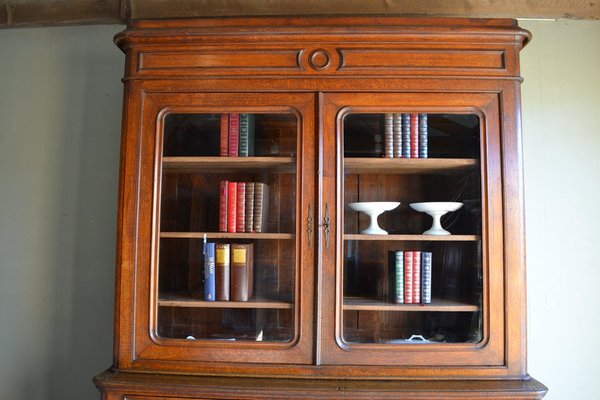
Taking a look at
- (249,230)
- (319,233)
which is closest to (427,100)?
(319,233)

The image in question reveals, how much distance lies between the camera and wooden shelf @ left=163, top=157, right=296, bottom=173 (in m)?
1.38

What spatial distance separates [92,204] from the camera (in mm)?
1793

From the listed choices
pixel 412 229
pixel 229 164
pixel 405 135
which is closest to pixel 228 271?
pixel 229 164

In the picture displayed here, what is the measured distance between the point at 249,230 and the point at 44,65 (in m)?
1.20

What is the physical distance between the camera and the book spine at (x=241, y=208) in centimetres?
141

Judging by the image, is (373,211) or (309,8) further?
(309,8)

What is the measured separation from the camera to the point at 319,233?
133 centimetres

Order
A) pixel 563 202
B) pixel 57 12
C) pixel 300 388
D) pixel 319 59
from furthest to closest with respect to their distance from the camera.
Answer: pixel 57 12 → pixel 563 202 → pixel 319 59 → pixel 300 388

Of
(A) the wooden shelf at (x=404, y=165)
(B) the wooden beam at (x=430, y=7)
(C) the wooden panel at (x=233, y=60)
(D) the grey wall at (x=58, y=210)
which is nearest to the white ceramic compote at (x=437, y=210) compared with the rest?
(A) the wooden shelf at (x=404, y=165)

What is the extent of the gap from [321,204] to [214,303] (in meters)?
0.45

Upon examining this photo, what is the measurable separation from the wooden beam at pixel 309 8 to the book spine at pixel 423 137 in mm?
618

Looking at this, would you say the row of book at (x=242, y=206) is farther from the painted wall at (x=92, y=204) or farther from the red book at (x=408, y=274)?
the painted wall at (x=92, y=204)

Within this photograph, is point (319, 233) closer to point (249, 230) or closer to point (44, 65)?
point (249, 230)

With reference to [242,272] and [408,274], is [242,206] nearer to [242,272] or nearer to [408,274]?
[242,272]
